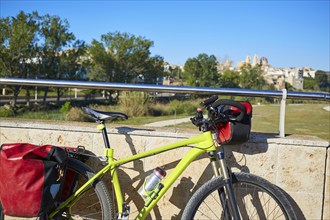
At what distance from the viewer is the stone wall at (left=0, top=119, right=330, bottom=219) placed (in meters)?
2.70

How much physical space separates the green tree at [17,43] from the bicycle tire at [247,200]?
26381mm

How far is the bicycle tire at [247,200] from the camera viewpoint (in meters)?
2.38

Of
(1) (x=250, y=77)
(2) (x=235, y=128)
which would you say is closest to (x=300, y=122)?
(2) (x=235, y=128)

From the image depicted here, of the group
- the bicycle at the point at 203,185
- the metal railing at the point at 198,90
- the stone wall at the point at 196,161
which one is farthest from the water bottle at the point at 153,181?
the metal railing at the point at 198,90

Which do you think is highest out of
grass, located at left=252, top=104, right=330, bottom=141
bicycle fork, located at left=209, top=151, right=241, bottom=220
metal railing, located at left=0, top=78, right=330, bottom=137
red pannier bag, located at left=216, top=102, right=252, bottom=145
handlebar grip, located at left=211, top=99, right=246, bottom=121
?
metal railing, located at left=0, top=78, right=330, bottom=137

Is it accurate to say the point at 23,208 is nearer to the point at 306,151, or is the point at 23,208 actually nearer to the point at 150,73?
the point at 306,151

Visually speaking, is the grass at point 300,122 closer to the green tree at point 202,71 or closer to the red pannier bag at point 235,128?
the red pannier bag at point 235,128

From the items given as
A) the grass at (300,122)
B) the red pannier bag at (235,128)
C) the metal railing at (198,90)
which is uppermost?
the metal railing at (198,90)

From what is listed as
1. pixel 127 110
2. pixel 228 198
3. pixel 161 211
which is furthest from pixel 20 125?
pixel 127 110

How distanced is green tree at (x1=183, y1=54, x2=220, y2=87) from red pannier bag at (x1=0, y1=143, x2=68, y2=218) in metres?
35.4

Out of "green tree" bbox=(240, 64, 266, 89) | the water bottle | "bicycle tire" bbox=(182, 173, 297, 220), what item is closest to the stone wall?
"bicycle tire" bbox=(182, 173, 297, 220)

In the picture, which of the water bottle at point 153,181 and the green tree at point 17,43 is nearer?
the water bottle at point 153,181

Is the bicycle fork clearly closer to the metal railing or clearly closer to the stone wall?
the stone wall

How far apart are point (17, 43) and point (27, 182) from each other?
1043 inches
